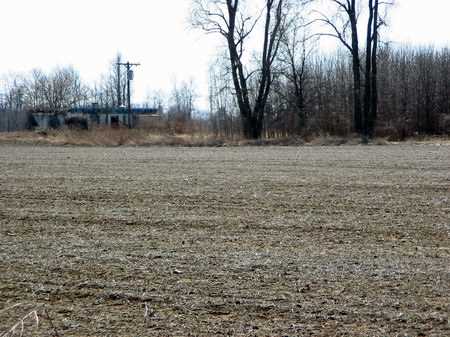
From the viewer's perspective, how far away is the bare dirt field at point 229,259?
4605 millimetres

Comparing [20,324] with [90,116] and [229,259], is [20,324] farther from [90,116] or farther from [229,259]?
[90,116]

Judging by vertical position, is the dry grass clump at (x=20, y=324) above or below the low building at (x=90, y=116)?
below

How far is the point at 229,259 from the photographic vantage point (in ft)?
21.1

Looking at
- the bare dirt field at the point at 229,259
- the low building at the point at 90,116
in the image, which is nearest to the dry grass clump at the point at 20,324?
the bare dirt field at the point at 229,259

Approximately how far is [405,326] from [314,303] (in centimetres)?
85

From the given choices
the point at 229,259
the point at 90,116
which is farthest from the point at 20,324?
the point at 90,116

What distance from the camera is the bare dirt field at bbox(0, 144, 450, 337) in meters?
4.61

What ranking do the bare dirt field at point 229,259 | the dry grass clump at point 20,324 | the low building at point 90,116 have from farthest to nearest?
the low building at point 90,116
the bare dirt field at point 229,259
the dry grass clump at point 20,324

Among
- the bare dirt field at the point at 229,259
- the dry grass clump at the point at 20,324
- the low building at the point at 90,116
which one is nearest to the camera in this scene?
the dry grass clump at the point at 20,324

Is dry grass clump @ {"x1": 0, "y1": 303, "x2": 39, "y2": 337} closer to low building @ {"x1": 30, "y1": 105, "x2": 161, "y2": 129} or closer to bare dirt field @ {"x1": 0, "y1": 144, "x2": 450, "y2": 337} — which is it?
bare dirt field @ {"x1": 0, "y1": 144, "x2": 450, "y2": 337}

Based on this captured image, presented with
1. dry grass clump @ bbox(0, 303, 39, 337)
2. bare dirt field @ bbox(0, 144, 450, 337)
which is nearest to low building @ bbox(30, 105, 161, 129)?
bare dirt field @ bbox(0, 144, 450, 337)

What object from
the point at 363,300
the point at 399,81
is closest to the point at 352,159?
the point at 363,300

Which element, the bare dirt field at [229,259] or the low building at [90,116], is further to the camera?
the low building at [90,116]

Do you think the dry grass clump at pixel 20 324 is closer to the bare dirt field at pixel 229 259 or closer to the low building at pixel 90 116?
the bare dirt field at pixel 229 259
